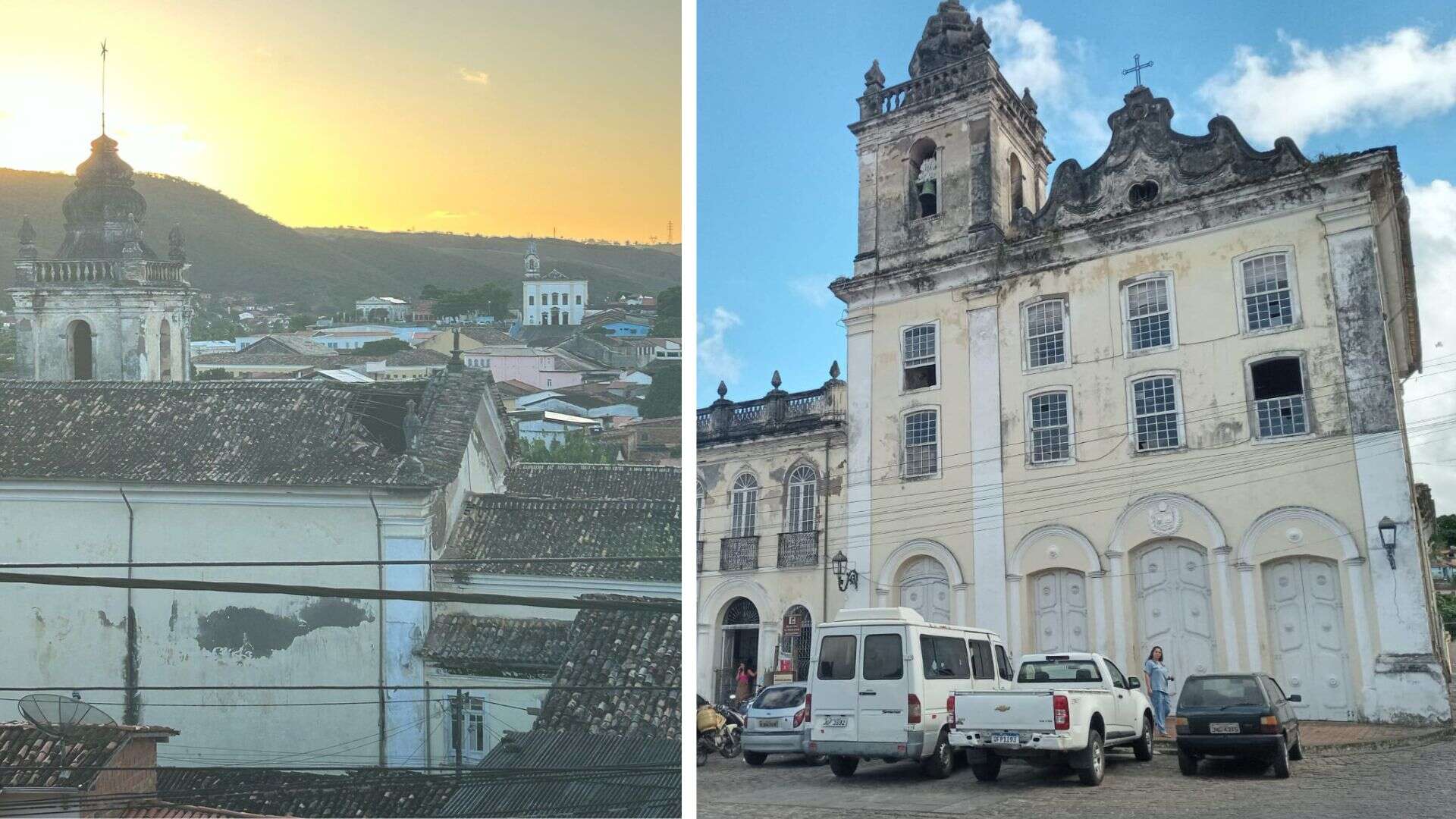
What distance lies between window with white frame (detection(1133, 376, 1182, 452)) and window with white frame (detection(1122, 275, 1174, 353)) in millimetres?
270

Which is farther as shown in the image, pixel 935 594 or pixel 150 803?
pixel 935 594

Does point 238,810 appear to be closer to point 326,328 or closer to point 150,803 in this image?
point 150,803

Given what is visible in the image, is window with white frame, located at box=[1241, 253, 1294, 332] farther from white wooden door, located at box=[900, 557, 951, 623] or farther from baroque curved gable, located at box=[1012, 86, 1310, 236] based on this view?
white wooden door, located at box=[900, 557, 951, 623]

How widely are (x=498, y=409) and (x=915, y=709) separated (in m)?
4.65

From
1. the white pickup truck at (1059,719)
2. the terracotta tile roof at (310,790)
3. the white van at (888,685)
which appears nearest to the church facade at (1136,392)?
the white pickup truck at (1059,719)

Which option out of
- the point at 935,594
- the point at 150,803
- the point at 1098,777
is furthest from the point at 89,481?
the point at 1098,777

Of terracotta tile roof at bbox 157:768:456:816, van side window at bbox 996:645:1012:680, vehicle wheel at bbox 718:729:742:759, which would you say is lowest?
terracotta tile roof at bbox 157:768:456:816

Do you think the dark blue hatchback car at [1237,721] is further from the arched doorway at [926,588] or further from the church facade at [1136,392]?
the arched doorway at [926,588]

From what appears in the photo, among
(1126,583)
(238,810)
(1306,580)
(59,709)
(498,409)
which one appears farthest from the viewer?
(498,409)

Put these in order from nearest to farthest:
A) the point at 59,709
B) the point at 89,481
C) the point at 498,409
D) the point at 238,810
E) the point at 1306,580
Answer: the point at 1306,580
the point at 238,810
the point at 59,709
the point at 89,481
the point at 498,409

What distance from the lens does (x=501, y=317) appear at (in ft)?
33.0

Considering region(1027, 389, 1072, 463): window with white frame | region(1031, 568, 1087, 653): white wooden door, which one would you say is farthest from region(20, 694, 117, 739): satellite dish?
region(1027, 389, 1072, 463): window with white frame

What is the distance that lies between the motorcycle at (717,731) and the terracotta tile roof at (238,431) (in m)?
2.93

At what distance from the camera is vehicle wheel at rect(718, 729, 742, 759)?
33.4ft
